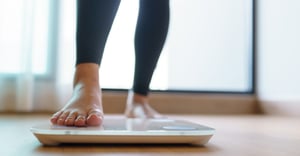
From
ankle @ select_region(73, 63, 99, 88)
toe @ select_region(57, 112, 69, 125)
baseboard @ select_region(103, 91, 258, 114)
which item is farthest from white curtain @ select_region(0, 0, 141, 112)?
toe @ select_region(57, 112, 69, 125)

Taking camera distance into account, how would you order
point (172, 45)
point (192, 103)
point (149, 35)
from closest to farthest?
1. point (149, 35)
2. point (192, 103)
3. point (172, 45)

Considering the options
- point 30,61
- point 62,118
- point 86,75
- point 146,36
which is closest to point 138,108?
point 146,36

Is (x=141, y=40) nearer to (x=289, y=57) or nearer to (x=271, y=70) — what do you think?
(x=289, y=57)

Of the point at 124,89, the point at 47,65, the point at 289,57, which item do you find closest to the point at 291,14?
the point at 289,57

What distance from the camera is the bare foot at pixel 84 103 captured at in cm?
75

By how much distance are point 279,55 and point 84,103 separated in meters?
1.84

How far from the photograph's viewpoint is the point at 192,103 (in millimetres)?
2438

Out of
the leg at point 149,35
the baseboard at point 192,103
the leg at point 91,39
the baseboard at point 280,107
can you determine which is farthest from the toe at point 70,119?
the baseboard at point 280,107

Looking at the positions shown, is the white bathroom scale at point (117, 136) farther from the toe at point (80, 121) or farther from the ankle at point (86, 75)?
the ankle at point (86, 75)

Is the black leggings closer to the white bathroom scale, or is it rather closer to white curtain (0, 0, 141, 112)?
the white bathroom scale

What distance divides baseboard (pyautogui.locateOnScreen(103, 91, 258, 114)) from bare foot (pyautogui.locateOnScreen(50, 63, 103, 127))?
139cm

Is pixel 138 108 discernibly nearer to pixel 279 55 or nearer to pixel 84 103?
pixel 84 103

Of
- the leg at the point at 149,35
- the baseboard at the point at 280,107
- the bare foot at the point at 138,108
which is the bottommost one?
the baseboard at the point at 280,107

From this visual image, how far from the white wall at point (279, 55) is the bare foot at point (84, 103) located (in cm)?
157
